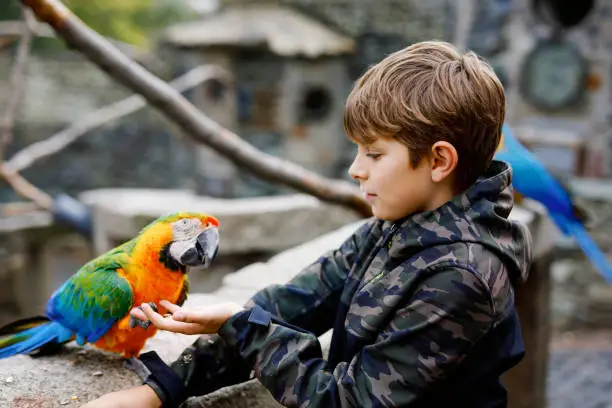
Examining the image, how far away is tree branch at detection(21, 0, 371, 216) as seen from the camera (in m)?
1.94

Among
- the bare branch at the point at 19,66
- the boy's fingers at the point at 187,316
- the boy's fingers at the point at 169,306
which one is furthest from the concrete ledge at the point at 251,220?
the boy's fingers at the point at 187,316

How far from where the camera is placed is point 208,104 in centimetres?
563

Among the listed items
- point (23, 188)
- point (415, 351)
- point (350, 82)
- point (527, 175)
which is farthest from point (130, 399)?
point (350, 82)

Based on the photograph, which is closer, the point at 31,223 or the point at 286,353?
the point at 286,353

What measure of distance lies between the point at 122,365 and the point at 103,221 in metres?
2.97

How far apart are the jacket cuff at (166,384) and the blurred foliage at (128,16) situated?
35.3 feet

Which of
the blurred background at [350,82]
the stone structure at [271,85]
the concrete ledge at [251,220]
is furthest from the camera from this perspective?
the stone structure at [271,85]

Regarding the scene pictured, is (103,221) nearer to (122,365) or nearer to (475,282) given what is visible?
(122,365)

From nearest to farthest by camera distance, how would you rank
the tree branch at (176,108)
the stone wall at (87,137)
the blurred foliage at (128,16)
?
the tree branch at (176,108) → the stone wall at (87,137) → the blurred foliage at (128,16)

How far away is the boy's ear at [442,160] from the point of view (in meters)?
0.93

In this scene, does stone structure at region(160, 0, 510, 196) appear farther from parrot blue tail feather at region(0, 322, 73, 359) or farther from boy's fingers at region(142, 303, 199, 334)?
boy's fingers at region(142, 303, 199, 334)

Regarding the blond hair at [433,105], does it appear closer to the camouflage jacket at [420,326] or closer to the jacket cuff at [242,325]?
the camouflage jacket at [420,326]

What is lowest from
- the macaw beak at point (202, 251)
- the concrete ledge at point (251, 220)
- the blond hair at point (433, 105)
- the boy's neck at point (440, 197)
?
the concrete ledge at point (251, 220)

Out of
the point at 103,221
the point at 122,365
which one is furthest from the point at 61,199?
the point at 122,365
